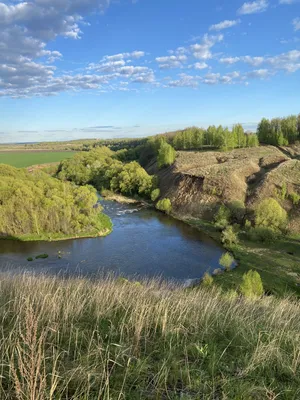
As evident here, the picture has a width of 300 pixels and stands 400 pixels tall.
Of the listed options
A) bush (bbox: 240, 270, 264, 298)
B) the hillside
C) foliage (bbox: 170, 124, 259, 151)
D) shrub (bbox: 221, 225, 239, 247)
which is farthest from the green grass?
foliage (bbox: 170, 124, 259, 151)

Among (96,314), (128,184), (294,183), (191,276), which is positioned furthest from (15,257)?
(294,183)

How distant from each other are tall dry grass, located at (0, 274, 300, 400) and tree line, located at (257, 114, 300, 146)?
319 ft

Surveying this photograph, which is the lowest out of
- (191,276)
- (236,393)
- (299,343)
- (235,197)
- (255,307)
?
(191,276)

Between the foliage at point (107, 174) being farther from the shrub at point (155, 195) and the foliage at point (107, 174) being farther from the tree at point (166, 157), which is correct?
the tree at point (166, 157)

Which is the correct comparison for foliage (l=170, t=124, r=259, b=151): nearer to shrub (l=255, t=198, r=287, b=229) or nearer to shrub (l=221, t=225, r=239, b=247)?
shrub (l=255, t=198, r=287, b=229)

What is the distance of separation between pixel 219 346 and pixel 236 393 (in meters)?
1.42

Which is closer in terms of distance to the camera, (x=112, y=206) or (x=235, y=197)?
(x=235, y=197)

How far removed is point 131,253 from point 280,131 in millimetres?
78645

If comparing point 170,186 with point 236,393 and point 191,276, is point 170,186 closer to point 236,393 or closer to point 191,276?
point 191,276

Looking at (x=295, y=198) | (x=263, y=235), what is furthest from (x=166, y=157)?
(x=263, y=235)

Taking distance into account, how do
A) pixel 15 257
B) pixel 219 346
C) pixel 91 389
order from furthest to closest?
pixel 15 257, pixel 219 346, pixel 91 389

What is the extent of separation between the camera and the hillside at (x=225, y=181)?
58.2 m

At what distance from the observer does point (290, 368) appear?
476cm

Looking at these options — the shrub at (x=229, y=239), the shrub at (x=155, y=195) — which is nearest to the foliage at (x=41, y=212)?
the shrub at (x=229, y=239)
